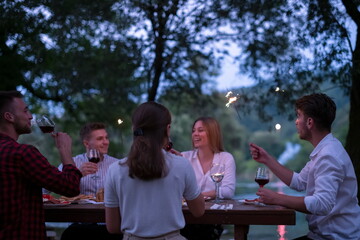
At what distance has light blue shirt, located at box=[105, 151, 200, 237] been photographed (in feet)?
7.91

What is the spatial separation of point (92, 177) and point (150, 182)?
6.40ft

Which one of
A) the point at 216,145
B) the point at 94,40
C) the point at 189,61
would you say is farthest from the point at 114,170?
the point at 94,40

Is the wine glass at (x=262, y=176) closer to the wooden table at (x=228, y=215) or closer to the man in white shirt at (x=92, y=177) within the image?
the wooden table at (x=228, y=215)

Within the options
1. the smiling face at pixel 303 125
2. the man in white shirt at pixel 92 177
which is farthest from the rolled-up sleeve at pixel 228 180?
the smiling face at pixel 303 125

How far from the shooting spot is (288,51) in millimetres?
7051

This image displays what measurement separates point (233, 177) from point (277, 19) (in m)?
3.42

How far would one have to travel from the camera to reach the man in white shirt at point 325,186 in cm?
285

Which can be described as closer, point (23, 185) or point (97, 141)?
point (23, 185)

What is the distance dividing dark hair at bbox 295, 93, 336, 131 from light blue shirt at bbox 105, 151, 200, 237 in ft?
3.58

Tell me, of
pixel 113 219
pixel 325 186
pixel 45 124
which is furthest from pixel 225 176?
pixel 113 219

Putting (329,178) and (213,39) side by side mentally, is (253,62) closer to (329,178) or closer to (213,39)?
(213,39)

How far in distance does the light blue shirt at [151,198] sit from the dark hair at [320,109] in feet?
3.58

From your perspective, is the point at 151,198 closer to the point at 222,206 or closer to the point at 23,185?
the point at 23,185

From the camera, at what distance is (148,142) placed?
2.42 meters
